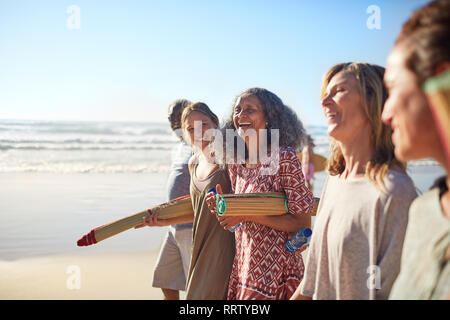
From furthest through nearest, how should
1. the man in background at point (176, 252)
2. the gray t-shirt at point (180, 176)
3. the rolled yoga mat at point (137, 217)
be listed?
the gray t-shirt at point (180, 176) → the man in background at point (176, 252) → the rolled yoga mat at point (137, 217)

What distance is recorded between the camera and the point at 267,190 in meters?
2.70

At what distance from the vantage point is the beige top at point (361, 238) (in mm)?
1603

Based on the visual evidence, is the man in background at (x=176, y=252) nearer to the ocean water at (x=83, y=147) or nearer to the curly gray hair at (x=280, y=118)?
the curly gray hair at (x=280, y=118)

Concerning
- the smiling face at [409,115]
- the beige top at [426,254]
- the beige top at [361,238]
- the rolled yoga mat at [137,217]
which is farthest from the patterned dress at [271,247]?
the smiling face at [409,115]

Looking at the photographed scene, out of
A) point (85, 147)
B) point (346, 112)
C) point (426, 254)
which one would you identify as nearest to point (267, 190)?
point (346, 112)

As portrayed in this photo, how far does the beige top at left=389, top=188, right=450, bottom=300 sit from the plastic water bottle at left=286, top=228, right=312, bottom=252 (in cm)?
137

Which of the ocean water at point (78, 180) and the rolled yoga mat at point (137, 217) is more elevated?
the rolled yoga mat at point (137, 217)

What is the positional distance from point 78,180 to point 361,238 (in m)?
12.9

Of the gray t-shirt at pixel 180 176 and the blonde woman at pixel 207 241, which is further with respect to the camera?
the gray t-shirt at pixel 180 176

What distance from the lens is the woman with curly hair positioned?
2.55 m

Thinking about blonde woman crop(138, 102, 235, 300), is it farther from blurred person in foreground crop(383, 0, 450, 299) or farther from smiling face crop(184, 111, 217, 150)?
blurred person in foreground crop(383, 0, 450, 299)

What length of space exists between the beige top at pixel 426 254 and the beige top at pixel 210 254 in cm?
190

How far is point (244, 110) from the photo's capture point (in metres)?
2.95

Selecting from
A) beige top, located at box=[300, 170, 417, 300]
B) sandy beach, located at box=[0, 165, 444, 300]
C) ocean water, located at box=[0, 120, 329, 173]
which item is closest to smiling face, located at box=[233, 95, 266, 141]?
beige top, located at box=[300, 170, 417, 300]
